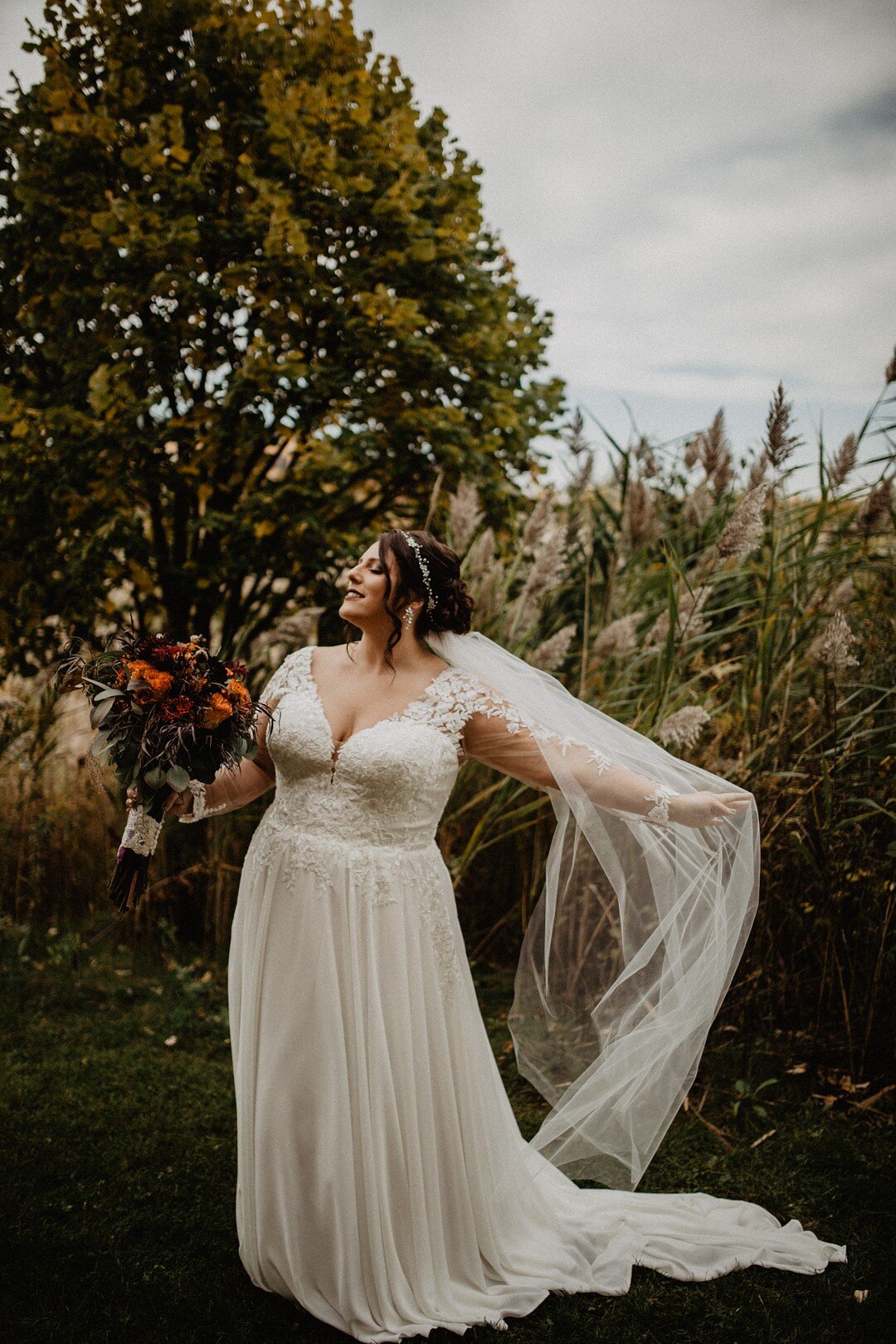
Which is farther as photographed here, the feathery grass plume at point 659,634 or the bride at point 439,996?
the feathery grass plume at point 659,634

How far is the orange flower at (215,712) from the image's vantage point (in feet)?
6.85

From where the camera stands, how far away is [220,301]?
Result: 165 inches

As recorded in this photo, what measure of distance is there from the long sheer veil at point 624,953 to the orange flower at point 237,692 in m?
0.68

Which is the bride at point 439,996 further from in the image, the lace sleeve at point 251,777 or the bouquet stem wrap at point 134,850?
the bouquet stem wrap at point 134,850

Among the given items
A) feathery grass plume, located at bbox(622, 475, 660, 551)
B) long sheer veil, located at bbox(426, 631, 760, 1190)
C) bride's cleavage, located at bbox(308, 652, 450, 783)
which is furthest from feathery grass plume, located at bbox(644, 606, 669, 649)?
bride's cleavage, located at bbox(308, 652, 450, 783)

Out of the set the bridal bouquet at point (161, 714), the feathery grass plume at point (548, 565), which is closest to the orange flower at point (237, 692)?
the bridal bouquet at point (161, 714)

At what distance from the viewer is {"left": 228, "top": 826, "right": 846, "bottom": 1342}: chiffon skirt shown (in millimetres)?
2184

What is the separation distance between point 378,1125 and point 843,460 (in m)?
2.91

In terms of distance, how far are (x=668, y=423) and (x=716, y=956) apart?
2.83 metres

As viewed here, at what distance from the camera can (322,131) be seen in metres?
4.22

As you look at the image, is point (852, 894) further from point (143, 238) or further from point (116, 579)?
point (143, 238)

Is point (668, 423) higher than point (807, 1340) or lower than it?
higher

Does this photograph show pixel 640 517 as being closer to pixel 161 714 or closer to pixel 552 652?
pixel 552 652

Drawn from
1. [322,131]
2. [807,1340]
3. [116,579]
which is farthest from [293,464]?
[807,1340]
